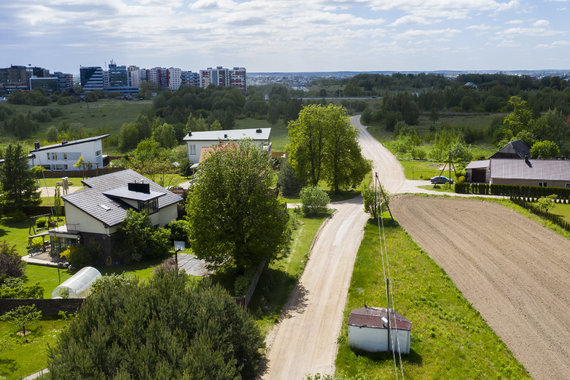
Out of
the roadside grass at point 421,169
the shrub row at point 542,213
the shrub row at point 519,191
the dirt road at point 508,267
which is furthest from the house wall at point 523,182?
the roadside grass at point 421,169

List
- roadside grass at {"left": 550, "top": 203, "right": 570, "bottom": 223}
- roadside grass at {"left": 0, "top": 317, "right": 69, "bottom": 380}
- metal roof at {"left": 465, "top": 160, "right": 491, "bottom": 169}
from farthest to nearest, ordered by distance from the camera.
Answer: metal roof at {"left": 465, "top": 160, "right": 491, "bottom": 169}, roadside grass at {"left": 550, "top": 203, "right": 570, "bottom": 223}, roadside grass at {"left": 0, "top": 317, "right": 69, "bottom": 380}

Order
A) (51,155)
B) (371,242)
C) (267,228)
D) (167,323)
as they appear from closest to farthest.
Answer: (167,323) < (267,228) < (371,242) < (51,155)

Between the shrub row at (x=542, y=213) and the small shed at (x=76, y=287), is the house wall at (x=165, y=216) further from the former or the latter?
the shrub row at (x=542, y=213)

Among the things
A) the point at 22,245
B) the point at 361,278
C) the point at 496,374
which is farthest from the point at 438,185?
the point at 22,245

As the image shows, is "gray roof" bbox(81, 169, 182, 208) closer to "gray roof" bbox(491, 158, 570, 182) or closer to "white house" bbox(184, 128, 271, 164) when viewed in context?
"white house" bbox(184, 128, 271, 164)

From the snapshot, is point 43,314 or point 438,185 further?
point 438,185

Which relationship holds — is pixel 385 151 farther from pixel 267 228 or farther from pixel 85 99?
pixel 85 99

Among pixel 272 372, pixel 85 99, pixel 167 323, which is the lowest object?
pixel 272 372

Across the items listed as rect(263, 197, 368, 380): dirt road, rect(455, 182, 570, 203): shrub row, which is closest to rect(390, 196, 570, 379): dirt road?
rect(455, 182, 570, 203): shrub row
